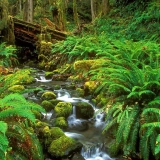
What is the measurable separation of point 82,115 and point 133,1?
12.1m

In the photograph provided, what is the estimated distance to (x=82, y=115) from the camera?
666cm

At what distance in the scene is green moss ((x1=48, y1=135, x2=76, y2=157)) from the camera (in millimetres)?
4883

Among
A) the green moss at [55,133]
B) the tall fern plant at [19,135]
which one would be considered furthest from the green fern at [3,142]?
the green moss at [55,133]

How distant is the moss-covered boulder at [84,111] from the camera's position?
6660 mm

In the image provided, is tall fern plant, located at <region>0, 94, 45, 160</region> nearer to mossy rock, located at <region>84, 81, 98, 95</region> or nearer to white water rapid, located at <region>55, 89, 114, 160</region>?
white water rapid, located at <region>55, 89, 114, 160</region>

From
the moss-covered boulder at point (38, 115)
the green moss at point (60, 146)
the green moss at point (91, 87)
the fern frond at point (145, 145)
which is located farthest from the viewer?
the green moss at point (91, 87)

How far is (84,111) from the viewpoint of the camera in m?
6.73

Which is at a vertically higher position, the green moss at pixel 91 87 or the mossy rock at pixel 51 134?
the green moss at pixel 91 87

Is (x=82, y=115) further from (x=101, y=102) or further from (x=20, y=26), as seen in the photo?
(x=20, y=26)

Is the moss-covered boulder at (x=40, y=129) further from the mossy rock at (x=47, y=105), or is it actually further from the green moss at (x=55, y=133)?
the mossy rock at (x=47, y=105)

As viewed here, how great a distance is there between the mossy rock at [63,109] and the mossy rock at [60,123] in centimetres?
21

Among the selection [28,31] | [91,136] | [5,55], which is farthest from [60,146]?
[28,31]

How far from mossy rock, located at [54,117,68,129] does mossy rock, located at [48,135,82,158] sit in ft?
2.98

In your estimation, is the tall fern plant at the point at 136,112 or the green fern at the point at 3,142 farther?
the tall fern plant at the point at 136,112
